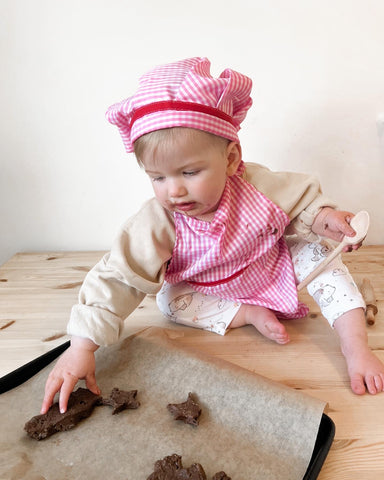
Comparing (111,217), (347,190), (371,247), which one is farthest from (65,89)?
(371,247)

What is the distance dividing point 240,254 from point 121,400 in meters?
0.33

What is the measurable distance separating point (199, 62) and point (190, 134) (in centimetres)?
13

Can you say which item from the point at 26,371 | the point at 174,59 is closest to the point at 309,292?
the point at 26,371

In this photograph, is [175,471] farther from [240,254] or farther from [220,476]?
[240,254]

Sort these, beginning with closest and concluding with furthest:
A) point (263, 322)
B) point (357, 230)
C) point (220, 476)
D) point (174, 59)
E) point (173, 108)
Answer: point (220, 476) < point (173, 108) < point (357, 230) < point (263, 322) < point (174, 59)

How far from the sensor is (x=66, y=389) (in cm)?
62

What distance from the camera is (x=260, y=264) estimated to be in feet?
2.74

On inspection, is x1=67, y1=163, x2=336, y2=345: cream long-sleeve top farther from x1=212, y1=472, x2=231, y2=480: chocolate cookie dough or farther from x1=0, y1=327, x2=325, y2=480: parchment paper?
x1=212, y1=472, x2=231, y2=480: chocolate cookie dough

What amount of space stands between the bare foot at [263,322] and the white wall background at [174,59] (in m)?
0.45

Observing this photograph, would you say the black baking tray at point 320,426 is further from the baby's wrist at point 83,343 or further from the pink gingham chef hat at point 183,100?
the pink gingham chef hat at point 183,100

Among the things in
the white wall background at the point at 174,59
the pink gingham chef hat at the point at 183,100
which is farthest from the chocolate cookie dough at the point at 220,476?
the white wall background at the point at 174,59

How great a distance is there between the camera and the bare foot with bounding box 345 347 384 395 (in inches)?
25.9

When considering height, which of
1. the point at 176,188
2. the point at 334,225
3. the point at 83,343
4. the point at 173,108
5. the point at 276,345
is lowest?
the point at 276,345

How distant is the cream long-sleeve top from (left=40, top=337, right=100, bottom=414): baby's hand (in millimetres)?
20
